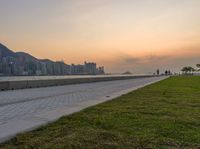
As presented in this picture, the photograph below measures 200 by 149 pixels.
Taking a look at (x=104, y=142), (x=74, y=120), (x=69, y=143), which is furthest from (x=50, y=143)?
(x=74, y=120)

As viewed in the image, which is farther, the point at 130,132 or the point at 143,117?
the point at 143,117

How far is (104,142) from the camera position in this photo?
20.3ft

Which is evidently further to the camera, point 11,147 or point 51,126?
point 51,126

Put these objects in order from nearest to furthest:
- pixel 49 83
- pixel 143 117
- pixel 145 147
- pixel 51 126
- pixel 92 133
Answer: pixel 145 147, pixel 92 133, pixel 51 126, pixel 143 117, pixel 49 83

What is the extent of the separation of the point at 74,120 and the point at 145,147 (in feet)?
11.1

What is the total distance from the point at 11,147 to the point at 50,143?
0.74 meters

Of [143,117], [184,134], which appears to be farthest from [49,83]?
[184,134]

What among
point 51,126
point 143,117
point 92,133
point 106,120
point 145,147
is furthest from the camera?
point 143,117

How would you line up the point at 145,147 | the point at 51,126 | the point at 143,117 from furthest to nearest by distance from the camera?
the point at 143,117
the point at 51,126
the point at 145,147

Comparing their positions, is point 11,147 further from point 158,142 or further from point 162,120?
point 162,120

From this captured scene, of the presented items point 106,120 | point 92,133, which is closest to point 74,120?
point 106,120

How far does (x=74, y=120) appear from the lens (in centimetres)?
885

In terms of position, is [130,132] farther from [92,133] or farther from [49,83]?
[49,83]

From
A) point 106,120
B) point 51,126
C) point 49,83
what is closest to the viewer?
point 51,126
